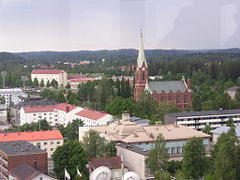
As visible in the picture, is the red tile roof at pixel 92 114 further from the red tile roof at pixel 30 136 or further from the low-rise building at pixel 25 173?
the low-rise building at pixel 25 173

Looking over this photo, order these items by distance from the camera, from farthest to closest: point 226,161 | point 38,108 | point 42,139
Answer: point 38,108 → point 42,139 → point 226,161

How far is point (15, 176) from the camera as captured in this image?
30.8ft

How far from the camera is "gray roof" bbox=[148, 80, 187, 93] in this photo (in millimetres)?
19938

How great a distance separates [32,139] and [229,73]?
706 inches

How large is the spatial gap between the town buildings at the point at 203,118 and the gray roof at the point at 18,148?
5320mm

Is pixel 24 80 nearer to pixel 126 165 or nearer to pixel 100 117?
pixel 100 117

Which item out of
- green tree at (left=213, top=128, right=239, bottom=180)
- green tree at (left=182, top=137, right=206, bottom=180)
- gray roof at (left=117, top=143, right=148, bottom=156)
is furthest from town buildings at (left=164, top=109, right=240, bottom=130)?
green tree at (left=213, top=128, right=239, bottom=180)

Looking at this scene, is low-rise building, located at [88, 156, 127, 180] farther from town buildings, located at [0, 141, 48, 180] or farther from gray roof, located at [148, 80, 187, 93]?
gray roof, located at [148, 80, 187, 93]

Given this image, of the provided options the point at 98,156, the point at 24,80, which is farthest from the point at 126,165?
the point at 24,80

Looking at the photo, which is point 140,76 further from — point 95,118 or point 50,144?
point 50,144

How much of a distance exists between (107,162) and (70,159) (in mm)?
743

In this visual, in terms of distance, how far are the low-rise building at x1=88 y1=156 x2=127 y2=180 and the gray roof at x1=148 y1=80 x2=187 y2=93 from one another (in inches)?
388

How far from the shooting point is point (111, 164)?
32.4ft

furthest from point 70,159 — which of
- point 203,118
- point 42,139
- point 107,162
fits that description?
point 203,118
